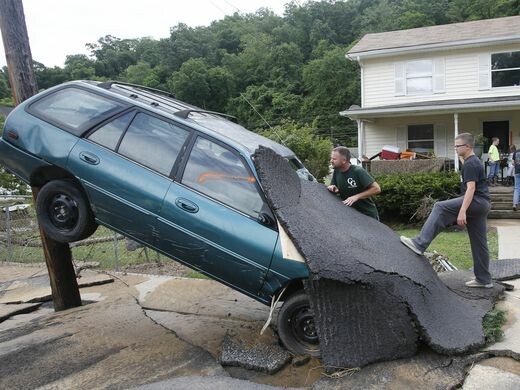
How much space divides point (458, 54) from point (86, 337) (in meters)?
17.0

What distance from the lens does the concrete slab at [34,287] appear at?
6685 millimetres

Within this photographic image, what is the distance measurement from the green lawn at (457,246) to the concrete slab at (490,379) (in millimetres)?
3808

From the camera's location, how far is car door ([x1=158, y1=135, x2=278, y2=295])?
4.04 metres

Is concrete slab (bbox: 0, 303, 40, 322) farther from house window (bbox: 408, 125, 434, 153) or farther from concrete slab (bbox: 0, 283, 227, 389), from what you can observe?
house window (bbox: 408, 125, 434, 153)

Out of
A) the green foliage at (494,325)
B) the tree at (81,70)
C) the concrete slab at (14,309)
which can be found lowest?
the concrete slab at (14,309)

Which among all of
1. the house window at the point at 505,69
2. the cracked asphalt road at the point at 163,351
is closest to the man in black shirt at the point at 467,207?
the cracked asphalt road at the point at 163,351

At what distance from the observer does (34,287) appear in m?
7.33

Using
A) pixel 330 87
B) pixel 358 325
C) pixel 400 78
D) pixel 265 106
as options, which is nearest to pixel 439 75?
pixel 400 78

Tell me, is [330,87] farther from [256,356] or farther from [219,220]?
[256,356]

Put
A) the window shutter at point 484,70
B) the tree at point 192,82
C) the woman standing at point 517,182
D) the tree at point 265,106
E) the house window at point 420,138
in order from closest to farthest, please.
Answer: the woman standing at point 517,182 < the window shutter at point 484,70 < the house window at point 420,138 < the tree at point 265,106 < the tree at point 192,82

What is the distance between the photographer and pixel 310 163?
15.4 m

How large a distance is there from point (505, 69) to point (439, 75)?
2.23 m

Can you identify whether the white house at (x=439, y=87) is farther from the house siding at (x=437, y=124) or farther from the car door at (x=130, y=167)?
the car door at (x=130, y=167)

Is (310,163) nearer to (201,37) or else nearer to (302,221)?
(302,221)
